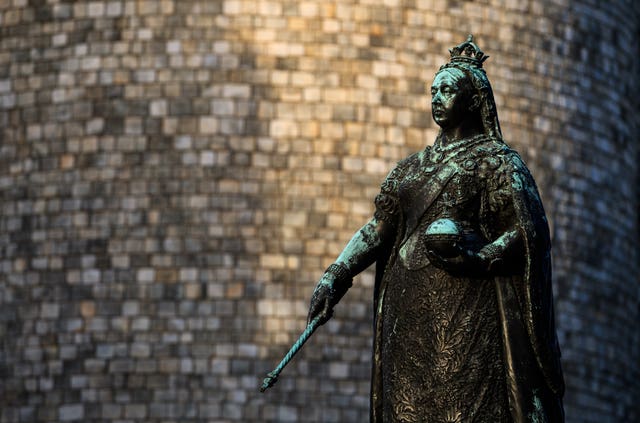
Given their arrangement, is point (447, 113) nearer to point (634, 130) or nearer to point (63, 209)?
point (63, 209)

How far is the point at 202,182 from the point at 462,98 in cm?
1851

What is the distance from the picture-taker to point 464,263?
12195 millimetres

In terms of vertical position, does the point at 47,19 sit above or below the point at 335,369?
above

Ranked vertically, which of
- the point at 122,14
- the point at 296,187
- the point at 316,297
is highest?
the point at 122,14

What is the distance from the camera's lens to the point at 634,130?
35656 mm

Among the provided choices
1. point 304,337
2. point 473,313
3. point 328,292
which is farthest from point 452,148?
point 304,337

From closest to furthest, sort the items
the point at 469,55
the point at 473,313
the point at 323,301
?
the point at 473,313 → the point at 323,301 → the point at 469,55

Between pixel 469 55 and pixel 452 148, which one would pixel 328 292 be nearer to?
pixel 452 148

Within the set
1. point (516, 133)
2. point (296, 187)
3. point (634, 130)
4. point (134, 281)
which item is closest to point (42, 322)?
point (134, 281)

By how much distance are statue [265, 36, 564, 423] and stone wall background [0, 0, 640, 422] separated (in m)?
17.6

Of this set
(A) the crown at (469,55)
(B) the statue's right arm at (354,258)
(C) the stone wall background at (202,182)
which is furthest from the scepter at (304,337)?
(C) the stone wall background at (202,182)

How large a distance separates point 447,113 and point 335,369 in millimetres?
18012

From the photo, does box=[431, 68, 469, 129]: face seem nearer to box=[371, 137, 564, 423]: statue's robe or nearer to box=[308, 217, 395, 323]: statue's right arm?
box=[371, 137, 564, 423]: statue's robe

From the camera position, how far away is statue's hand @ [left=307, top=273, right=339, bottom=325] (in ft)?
41.6
